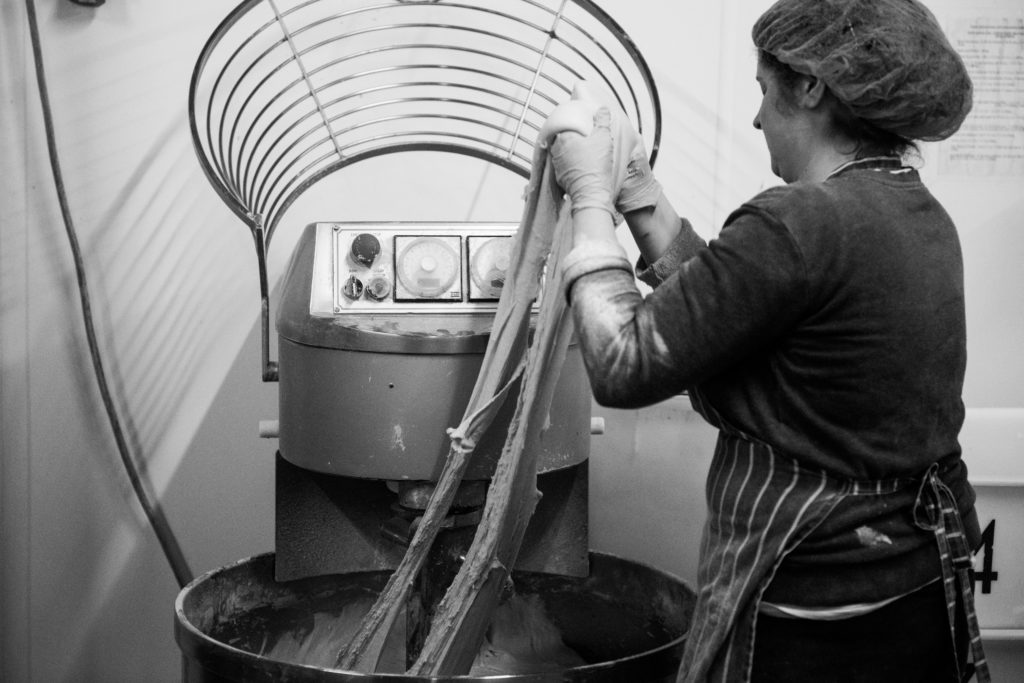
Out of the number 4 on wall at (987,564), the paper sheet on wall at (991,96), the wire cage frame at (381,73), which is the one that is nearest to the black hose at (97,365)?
the wire cage frame at (381,73)

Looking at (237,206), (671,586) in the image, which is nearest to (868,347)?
(671,586)

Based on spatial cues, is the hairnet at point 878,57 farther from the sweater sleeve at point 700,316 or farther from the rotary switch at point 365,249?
the rotary switch at point 365,249

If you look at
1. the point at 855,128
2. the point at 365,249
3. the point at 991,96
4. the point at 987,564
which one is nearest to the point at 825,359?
the point at 855,128

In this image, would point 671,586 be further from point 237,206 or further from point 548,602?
point 237,206

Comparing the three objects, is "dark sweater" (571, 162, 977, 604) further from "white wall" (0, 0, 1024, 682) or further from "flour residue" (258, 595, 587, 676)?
"white wall" (0, 0, 1024, 682)

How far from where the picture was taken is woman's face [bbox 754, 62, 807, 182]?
1.00 meters

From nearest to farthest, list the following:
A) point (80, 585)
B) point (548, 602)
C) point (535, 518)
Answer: point (535, 518)
point (548, 602)
point (80, 585)

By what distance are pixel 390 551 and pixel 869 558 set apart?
791 millimetres

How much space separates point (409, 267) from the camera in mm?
1271

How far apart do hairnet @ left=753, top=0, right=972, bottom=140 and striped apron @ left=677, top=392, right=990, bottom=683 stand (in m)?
0.32

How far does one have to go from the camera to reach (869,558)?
0.95 m

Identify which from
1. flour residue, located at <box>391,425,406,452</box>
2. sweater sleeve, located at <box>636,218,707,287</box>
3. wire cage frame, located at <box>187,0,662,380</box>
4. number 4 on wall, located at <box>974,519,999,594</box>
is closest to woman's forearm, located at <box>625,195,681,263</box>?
sweater sleeve, located at <box>636,218,707,287</box>

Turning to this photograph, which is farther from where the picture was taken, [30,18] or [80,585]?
[80,585]

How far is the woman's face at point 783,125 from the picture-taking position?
3.28 feet
